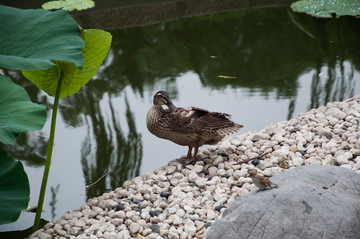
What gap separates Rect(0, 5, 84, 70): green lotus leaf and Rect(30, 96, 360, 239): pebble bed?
34.9 inches

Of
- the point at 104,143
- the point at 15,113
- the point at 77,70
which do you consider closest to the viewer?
the point at 15,113

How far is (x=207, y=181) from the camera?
9.26ft

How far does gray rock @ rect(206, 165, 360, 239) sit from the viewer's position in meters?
1.78

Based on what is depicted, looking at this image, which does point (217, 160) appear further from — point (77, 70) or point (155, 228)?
point (77, 70)

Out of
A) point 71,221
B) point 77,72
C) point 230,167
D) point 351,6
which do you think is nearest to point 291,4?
point 351,6

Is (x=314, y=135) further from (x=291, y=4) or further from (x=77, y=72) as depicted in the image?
(x=291, y=4)

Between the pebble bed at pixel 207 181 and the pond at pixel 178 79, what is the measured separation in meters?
0.26

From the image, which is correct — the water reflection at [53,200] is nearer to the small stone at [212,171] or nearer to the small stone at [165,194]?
the small stone at [165,194]

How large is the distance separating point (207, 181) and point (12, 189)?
117 cm

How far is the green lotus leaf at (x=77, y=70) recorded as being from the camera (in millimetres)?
2521

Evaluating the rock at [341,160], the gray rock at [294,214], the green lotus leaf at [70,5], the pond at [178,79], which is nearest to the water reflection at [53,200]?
Answer: the pond at [178,79]

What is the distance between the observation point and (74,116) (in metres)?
3.87

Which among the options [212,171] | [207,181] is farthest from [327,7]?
[207,181]

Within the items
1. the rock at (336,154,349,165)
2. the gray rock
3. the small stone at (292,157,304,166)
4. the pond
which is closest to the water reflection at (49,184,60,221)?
the pond
